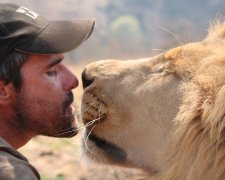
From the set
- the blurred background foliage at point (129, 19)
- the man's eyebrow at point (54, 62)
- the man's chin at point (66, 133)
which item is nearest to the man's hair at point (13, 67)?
the man's eyebrow at point (54, 62)

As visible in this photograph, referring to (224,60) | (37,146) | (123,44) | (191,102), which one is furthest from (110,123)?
(123,44)

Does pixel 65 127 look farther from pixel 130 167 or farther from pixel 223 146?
pixel 223 146

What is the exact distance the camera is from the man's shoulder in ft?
6.75

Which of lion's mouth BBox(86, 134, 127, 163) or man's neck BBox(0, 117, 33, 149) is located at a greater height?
man's neck BBox(0, 117, 33, 149)

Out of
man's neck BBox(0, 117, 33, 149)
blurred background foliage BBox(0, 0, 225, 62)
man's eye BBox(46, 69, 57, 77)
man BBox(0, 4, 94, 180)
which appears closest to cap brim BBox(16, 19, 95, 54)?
man BBox(0, 4, 94, 180)

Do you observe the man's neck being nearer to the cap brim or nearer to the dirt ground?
the cap brim

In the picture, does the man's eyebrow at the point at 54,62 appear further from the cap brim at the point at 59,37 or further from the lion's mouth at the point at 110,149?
the lion's mouth at the point at 110,149

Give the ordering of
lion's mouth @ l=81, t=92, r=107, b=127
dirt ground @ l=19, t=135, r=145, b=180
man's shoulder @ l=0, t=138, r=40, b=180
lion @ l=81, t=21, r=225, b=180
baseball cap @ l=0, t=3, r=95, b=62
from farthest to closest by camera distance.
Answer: dirt ground @ l=19, t=135, r=145, b=180, lion's mouth @ l=81, t=92, r=107, b=127, baseball cap @ l=0, t=3, r=95, b=62, lion @ l=81, t=21, r=225, b=180, man's shoulder @ l=0, t=138, r=40, b=180

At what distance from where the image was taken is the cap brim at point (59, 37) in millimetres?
2430

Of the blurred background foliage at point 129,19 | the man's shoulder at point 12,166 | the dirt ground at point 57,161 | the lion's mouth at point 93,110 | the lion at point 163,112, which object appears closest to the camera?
the man's shoulder at point 12,166

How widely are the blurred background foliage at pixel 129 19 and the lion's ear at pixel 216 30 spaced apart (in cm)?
709

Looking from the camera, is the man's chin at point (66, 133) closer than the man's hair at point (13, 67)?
No

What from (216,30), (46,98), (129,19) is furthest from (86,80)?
(129,19)

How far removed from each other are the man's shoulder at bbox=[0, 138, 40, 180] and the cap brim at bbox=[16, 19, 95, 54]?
17.5 inches
